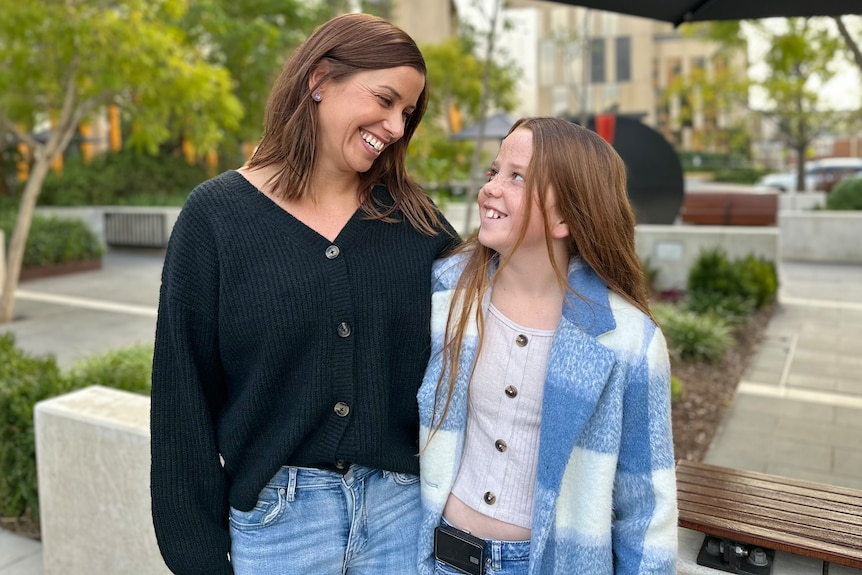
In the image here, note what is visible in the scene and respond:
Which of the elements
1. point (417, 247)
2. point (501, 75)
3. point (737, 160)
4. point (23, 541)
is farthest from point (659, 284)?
point (737, 160)

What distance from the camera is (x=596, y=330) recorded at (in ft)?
5.47

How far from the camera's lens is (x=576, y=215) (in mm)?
1692

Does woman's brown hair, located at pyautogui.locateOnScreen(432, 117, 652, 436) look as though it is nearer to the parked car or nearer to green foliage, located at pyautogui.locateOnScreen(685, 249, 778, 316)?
green foliage, located at pyautogui.locateOnScreen(685, 249, 778, 316)

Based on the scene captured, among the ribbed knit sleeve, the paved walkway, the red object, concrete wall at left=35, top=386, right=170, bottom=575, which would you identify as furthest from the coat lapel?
the red object

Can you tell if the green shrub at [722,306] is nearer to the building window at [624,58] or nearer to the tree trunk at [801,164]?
the tree trunk at [801,164]

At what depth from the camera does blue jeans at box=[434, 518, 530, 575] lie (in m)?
1.74

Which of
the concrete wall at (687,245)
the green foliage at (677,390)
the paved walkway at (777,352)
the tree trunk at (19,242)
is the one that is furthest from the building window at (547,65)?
the green foliage at (677,390)

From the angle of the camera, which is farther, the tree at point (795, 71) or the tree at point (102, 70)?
the tree at point (795, 71)

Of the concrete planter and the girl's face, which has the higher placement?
the girl's face

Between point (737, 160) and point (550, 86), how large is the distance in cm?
1314

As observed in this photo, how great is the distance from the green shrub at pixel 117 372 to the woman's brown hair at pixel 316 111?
285cm

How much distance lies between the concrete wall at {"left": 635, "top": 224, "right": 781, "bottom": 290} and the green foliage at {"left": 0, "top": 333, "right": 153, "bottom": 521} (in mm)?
7451

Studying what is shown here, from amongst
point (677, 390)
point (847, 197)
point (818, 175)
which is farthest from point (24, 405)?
point (818, 175)

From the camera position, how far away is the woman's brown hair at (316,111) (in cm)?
174
